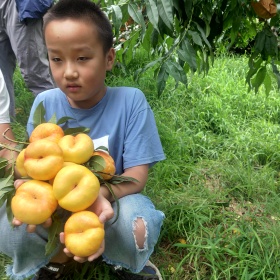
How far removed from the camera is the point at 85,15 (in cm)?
154

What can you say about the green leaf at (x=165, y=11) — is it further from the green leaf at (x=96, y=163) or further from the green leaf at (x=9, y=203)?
the green leaf at (x=9, y=203)

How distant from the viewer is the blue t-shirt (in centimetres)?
165

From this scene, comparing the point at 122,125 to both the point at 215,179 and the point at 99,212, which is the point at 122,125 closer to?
the point at 99,212

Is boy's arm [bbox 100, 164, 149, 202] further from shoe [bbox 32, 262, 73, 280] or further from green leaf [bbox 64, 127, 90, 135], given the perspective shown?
shoe [bbox 32, 262, 73, 280]

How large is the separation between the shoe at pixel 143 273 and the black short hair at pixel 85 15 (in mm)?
900

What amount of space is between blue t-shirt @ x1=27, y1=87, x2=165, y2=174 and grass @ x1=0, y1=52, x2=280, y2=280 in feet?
1.72

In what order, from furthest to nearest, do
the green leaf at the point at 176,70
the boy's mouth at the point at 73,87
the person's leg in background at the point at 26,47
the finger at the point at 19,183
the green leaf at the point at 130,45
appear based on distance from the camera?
1. the person's leg in background at the point at 26,47
2. the green leaf at the point at 130,45
3. the boy's mouth at the point at 73,87
4. the green leaf at the point at 176,70
5. the finger at the point at 19,183

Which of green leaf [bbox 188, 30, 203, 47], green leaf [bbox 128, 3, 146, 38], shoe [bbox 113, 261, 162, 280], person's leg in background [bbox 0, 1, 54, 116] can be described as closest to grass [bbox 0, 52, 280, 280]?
shoe [bbox 113, 261, 162, 280]

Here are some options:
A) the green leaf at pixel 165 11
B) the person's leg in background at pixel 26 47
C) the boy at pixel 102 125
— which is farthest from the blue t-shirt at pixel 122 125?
the person's leg in background at pixel 26 47

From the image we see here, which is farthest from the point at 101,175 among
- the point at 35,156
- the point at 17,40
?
the point at 17,40

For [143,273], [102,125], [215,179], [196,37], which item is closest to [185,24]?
[196,37]

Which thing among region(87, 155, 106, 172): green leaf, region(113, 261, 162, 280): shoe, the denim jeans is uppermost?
region(87, 155, 106, 172): green leaf

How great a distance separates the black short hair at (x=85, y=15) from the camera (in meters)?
1.53

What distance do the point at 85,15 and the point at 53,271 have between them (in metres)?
1.01
